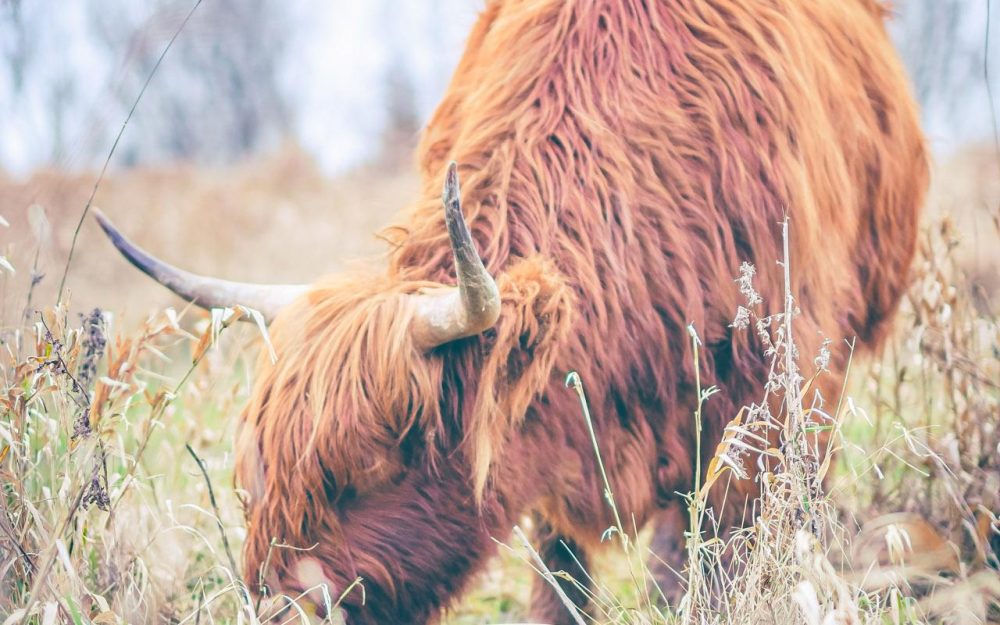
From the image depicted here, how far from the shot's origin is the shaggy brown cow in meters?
2.26

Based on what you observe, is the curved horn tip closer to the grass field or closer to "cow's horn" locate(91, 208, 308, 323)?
the grass field

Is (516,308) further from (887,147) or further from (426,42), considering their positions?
(426,42)

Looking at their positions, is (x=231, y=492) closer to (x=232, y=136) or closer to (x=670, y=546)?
(x=670, y=546)

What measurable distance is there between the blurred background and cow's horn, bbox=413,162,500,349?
0.42 metres

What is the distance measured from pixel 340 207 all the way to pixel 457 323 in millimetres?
9083

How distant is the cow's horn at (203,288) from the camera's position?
2.52m

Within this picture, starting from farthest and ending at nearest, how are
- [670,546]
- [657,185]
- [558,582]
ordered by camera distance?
[558,582] → [670,546] → [657,185]

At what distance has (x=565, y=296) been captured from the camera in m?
2.26

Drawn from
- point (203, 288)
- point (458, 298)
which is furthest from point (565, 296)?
Answer: point (203, 288)

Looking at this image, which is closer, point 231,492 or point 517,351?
point 517,351

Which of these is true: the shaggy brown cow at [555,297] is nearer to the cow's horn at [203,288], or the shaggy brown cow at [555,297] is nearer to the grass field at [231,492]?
the cow's horn at [203,288]

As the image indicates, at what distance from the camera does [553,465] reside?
2480mm

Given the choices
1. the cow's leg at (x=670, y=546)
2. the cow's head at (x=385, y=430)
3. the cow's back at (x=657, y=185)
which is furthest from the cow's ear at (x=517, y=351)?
the cow's leg at (x=670, y=546)

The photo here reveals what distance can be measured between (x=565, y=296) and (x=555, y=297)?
31mm
